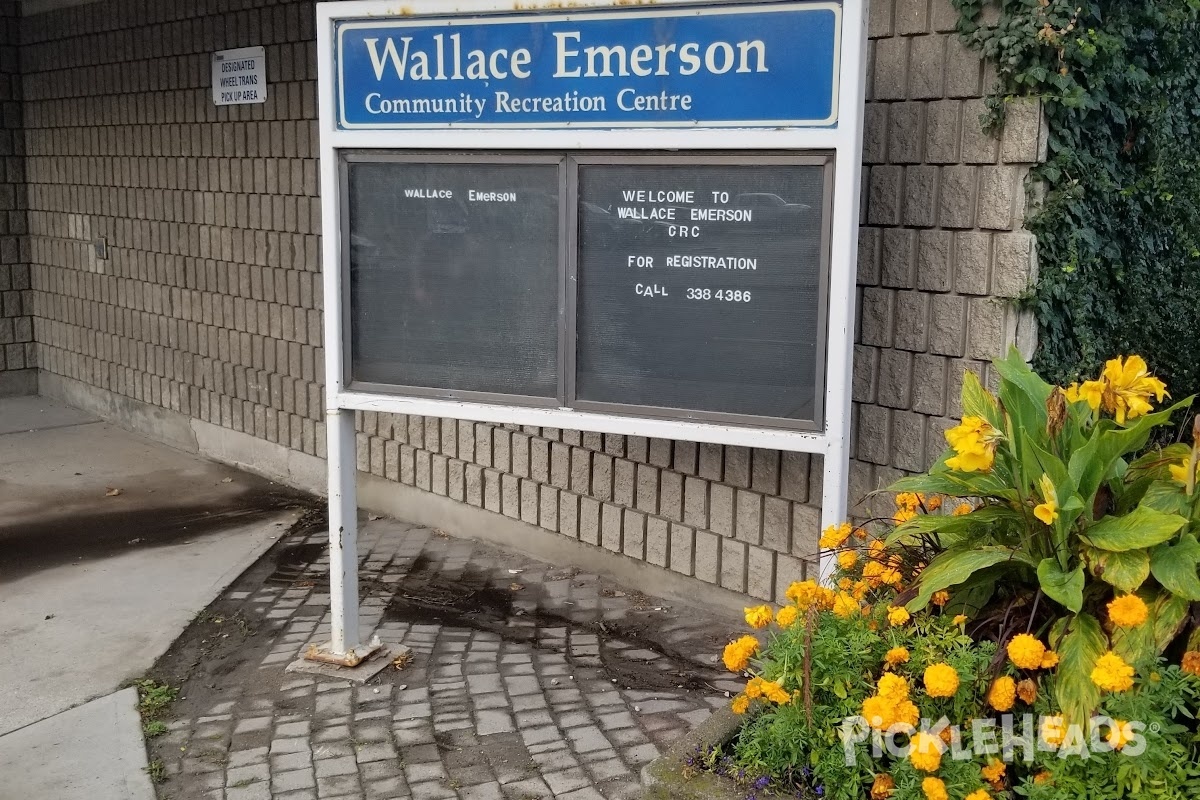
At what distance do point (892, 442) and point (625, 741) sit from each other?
4.93 feet

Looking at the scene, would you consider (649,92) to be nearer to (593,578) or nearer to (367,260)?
(367,260)

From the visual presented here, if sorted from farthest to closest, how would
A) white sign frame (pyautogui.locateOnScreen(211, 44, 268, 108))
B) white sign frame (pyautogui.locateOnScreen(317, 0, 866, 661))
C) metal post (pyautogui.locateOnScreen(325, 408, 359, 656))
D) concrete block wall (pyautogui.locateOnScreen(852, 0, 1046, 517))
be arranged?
white sign frame (pyautogui.locateOnScreen(211, 44, 268, 108)) < metal post (pyautogui.locateOnScreen(325, 408, 359, 656)) < concrete block wall (pyautogui.locateOnScreen(852, 0, 1046, 517)) < white sign frame (pyautogui.locateOnScreen(317, 0, 866, 661))

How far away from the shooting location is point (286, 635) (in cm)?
512

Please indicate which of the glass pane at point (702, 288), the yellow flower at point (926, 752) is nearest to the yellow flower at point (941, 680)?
the yellow flower at point (926, 752)

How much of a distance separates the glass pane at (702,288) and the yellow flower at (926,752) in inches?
49.1

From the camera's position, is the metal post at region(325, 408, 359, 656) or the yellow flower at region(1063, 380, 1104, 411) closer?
the yellow flower at region(1063, 380, 1104, 411)

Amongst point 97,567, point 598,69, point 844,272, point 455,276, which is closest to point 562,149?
point 598,69

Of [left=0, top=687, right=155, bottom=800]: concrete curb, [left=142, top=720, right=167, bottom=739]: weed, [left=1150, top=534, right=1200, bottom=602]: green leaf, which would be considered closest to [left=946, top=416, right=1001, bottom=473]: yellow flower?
[left=1150, top=534, right=1200, bottom=602]: green leaf

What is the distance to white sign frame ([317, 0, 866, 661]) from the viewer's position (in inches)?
145

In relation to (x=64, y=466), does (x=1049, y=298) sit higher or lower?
higher

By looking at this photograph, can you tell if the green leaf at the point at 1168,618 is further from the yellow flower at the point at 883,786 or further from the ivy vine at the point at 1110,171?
the ivy vine at the point at 1110,171

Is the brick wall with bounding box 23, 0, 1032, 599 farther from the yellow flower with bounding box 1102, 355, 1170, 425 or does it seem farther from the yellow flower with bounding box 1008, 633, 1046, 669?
the yellow flower with bounding box 1008, 633, 1046, 669

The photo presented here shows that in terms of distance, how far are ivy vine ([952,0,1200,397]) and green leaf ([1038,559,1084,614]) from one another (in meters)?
1.38

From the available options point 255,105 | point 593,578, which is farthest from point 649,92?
point 255,105
